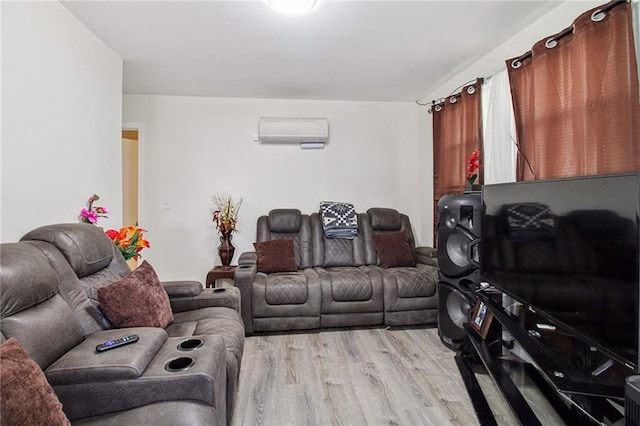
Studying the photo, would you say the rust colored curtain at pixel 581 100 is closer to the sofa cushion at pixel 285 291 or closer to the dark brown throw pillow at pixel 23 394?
the sofa cushion at pixel 285 291

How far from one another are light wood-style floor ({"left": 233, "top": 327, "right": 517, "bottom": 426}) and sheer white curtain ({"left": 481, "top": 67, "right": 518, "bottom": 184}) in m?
1.54

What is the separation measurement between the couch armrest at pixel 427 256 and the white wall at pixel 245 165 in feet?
2.65

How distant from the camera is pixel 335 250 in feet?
12.7

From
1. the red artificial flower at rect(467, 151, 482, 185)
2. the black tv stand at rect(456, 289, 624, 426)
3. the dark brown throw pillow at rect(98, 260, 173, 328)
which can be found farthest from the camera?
A: the red artificial flower at rect(467, 151, 482, 185)

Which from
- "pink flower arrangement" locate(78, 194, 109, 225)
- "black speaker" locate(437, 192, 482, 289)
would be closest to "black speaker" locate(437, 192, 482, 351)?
"black speaker" locate(437, 192, 482, 289)

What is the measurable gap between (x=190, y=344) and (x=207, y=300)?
943 mm

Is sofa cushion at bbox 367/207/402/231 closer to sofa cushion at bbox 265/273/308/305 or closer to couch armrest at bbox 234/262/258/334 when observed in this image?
sofa cushion at bbox 265/273/308/305

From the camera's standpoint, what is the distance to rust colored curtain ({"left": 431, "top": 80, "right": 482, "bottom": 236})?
3.06 metres

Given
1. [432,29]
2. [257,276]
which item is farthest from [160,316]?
[432,29]

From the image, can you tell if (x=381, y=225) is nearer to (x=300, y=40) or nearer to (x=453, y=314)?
(x=453, y=314)

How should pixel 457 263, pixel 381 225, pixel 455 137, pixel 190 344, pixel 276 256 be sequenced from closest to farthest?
pixel 190 344
pixel 457 263
pixel 455 137
pixel 276 256
pixel 381 225

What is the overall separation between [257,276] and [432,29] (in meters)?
2.58

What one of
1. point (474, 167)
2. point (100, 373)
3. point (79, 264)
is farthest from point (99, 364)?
point (474, 167)

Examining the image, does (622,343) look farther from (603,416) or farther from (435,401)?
(435,401)
